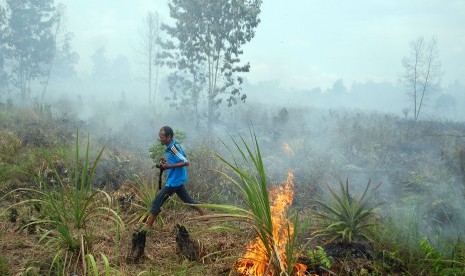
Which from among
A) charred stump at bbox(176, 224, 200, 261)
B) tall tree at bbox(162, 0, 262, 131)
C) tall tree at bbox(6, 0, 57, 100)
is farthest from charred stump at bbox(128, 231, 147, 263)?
tall tree at bbox(6, 0, 57, 100)

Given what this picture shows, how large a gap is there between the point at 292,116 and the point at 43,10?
2421 centimetres

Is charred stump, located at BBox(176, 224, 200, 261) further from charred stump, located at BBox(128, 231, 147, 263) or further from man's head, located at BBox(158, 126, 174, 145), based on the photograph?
man's head, located at BBox(158, 126, 174, 145)

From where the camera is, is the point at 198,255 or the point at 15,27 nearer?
the point at 198,255

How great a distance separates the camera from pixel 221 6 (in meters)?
16.8

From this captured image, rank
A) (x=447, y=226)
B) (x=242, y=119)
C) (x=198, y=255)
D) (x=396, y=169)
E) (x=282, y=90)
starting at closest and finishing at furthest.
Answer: (x=198, y=255) → (x=447, y=226) → (x=396, y=169) → (x=242, y=119) → (x=282, y=90)

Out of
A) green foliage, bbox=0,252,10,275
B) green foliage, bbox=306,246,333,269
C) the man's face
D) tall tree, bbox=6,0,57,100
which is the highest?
tall tree, bbox=6,0,57,100

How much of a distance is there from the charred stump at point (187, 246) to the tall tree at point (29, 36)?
3041 centimetres

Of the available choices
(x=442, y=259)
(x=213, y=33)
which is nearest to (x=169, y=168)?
(x=442, y=259)

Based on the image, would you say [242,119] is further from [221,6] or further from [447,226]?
[447,226]

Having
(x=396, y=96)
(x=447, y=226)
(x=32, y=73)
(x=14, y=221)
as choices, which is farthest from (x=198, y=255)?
(x=396, y=96)

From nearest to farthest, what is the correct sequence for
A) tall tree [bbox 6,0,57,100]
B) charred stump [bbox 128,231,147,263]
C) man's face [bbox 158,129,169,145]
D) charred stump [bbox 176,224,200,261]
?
charred stump [bbox 128,231,147,263]
charred stump [bbox 176,224,200,261]
man's face [bbox 158,129,169,145]
tall tree [bbox 6,0,57,100]

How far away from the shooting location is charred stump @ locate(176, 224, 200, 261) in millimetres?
4324

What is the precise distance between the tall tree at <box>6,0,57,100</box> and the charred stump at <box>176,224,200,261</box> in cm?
3041

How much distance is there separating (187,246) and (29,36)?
31.6m
